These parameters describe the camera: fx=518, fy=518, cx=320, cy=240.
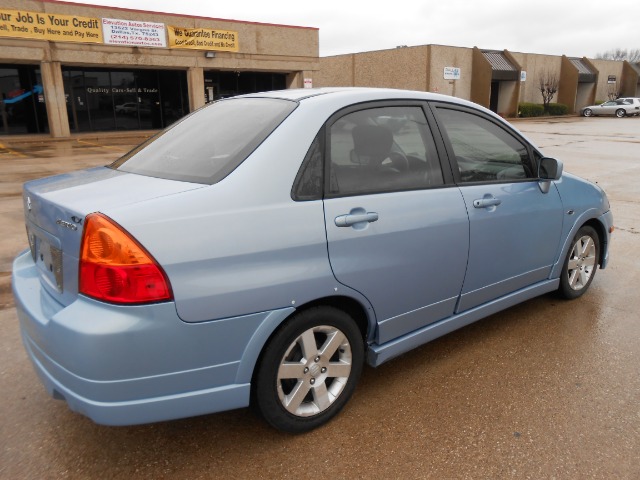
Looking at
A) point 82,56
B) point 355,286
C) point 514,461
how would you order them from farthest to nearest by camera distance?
point 82,56 → point 355,286 → point 514,461

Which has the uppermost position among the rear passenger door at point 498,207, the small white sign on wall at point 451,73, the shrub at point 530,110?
the small white sign on wall at point 451,73

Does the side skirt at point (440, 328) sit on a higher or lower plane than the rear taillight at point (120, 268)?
lower

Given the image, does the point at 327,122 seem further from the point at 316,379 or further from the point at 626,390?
the point at 626,390

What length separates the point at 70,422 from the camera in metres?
2.74

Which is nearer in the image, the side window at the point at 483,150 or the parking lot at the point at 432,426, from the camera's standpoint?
the parking lot at the point at 432,426

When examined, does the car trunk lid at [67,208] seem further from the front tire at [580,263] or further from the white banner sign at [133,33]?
the white banner sign at [133,33]

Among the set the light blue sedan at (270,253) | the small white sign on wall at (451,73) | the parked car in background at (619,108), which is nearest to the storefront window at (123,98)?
the small white sign on wall at (451,73)

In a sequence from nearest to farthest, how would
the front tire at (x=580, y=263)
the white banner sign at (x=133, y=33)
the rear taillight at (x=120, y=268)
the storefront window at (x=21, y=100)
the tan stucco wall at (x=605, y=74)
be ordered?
the rear taillight at (x=120, y=268) < the front tire at (x=580, y=263) < the white banner sign at (x=133, y=33) < the storefront window at (x=21, y=100) < the tan stucco wall at (x=605, y=74)

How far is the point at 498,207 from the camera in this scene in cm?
333

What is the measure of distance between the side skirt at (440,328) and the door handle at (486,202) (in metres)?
0.67

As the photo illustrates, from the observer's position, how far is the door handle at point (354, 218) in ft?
8.32

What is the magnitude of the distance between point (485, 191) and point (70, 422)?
2.75 m

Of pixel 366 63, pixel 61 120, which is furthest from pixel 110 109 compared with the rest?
pixel 366 63

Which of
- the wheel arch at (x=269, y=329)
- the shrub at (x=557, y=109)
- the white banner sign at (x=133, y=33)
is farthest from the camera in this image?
the shrub at (x=557, y=109)
